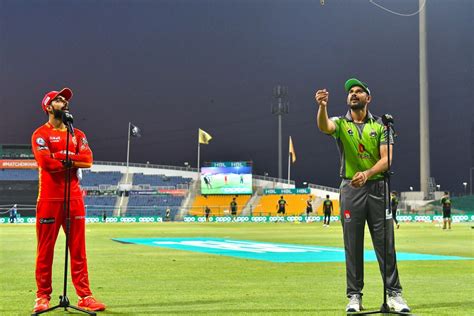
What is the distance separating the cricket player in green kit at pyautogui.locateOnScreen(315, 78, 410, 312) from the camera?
6.46m

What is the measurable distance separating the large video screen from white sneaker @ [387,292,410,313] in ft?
214

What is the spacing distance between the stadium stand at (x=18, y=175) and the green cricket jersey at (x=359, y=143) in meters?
77.2

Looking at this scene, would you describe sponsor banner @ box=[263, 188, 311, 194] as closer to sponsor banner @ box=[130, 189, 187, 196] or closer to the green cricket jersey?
sponsor banner @ box=[130, 189, 187, 196]

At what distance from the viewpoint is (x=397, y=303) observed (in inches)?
252

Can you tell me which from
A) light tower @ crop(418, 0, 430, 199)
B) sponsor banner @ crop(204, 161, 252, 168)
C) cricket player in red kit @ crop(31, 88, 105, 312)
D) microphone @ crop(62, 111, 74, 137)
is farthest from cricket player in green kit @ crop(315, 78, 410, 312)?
sponsor banner @ crop(204, 161, 252, 168)

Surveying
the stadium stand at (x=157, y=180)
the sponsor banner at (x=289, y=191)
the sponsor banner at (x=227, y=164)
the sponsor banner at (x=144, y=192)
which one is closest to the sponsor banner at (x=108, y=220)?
the sponsor banner at (x=227, y=164)

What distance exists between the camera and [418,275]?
403 inches

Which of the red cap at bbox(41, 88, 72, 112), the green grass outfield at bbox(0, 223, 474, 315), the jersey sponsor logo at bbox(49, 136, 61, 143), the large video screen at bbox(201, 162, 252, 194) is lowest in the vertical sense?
the green grass outfield at bbox(0, 223, 474, 315)

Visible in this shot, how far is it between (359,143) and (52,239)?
3107 mm

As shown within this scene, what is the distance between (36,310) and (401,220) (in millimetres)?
47534

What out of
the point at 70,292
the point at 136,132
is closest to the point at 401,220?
the point at 136,132

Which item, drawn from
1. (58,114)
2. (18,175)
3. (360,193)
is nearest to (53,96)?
(58,114)

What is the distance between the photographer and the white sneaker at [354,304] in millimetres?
6285

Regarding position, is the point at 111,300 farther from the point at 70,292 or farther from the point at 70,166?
the point at 70,166
